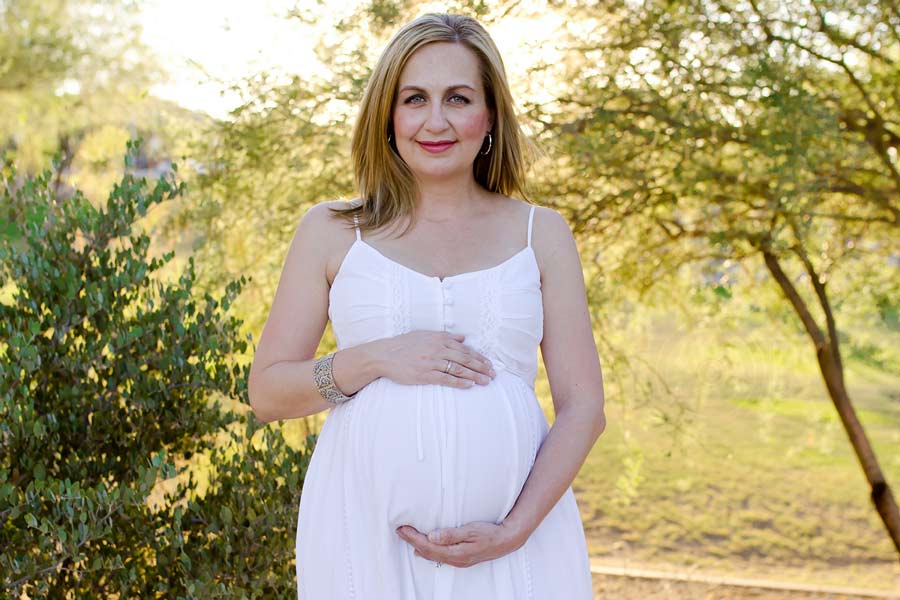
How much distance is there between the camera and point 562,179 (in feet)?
14.6

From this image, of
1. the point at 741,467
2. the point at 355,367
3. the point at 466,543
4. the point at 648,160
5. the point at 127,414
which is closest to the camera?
the point at 466,543

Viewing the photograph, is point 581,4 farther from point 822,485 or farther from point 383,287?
point 822,485

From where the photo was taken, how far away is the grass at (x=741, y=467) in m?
5.58

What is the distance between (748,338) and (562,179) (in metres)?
1.81

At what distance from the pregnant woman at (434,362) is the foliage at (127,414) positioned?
92 centimetres

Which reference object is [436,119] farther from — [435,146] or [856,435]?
[856,435]

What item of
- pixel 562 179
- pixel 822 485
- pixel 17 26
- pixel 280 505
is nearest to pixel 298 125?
pixel 562 179

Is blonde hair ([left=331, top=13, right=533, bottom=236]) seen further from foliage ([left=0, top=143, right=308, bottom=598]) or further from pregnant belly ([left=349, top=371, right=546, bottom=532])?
foliage ([left=0, top=143, right=308, bottom=598])

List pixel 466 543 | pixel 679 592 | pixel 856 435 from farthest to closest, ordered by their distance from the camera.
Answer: pixel 679 592 → pixel 856 435 → pixel 466 543

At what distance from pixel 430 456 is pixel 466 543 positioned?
180 mm

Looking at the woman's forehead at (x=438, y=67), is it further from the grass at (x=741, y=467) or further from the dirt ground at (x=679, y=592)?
the dirt ground at (x=679, y=592)

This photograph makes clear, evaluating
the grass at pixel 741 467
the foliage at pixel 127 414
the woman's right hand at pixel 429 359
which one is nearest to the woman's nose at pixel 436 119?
the woman's right hand at pixel 429 359

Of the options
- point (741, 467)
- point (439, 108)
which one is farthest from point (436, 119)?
point (741, 467)

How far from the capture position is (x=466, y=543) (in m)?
1.85
